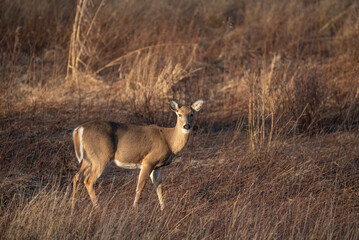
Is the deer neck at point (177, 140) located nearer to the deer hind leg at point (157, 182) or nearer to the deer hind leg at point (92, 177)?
the deer hind leg at point (157, 182)

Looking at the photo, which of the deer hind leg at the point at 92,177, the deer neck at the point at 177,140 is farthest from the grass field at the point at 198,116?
the deer neck at the point at 177,140

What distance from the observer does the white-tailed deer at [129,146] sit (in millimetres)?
5410

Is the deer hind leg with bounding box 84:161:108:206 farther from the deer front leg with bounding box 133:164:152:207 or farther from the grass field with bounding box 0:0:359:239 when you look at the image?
the deer front leg with bounding box 133:164:152:207

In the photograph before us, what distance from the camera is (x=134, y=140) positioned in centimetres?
564

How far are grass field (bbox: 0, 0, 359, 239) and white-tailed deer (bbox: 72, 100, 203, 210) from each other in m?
0.27

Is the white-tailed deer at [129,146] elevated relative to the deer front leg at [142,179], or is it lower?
elevated

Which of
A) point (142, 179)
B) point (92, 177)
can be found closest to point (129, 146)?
point (142, 179)

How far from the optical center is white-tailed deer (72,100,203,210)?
5.41 metres

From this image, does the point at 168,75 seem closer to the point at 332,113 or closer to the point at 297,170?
the point at 332,113

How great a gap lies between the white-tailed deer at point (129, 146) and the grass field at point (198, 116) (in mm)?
274

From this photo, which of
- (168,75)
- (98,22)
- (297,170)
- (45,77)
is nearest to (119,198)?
(297,170)

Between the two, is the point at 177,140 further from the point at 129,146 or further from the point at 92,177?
the point at 92,177

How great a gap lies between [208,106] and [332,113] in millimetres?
2334

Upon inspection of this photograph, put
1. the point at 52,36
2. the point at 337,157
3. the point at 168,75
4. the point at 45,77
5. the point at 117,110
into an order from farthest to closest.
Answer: the point at 52,36
the point at 45,77
the point at 168,75
the point at 117,110
the point at 337,157
